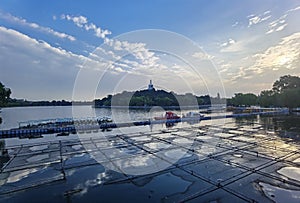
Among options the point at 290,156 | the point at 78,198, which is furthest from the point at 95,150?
the point at 290,156

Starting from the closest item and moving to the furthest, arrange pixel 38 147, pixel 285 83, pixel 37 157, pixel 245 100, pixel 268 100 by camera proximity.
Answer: pixel 37 157 → pixel 38 147 → pixel 268 100 → pixel 285 83 → pixel 245 100

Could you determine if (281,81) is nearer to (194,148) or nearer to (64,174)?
(194,148)

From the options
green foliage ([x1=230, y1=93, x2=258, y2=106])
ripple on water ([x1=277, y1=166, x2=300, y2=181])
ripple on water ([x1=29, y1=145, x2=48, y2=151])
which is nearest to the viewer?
ripple on water ([x1=277, y1=166, x2=300, y2=181])

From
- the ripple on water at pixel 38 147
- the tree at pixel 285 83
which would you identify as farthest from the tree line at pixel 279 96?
the ripple on water at pixel 38 147

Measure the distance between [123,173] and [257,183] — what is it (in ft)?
10.1

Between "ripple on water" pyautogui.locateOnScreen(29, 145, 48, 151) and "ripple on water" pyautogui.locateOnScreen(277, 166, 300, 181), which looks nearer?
"ripple on water" pyautogui.locateOnScreen(277, 166, 300, 181)

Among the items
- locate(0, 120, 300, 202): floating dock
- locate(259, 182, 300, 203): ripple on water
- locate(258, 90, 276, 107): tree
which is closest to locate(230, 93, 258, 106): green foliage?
locate(258, 90, 276, 107): tree

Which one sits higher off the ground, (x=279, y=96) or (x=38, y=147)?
(x=279, y=96)

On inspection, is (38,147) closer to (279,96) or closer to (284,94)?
(284,94)

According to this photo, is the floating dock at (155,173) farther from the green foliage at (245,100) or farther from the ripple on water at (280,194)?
the green foliage at (245,100)

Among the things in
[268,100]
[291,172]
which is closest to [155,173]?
[291,172]

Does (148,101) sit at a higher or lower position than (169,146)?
higher

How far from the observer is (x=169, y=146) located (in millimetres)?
7656

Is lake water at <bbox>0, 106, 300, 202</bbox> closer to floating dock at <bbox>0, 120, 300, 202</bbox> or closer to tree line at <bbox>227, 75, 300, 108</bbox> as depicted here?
floating dock at <bbox>0, 120, 300, 202</bbox>
